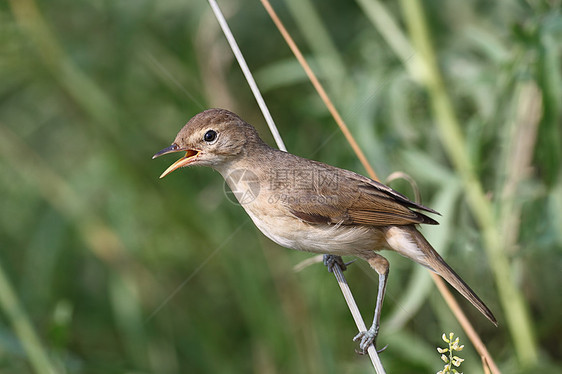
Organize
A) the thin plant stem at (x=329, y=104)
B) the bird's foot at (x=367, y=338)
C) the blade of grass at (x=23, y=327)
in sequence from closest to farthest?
the thin plant stem at (x=329, y=104), the bird's foot at (x=367, y=338), the blade of grass at (x=23, y=327)

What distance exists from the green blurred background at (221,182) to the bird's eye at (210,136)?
2.96 ft

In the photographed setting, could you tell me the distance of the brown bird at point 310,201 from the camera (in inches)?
113

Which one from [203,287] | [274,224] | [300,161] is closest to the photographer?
[274,224]

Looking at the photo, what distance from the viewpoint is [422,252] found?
297 cm

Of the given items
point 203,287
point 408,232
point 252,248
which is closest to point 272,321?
point 252,248

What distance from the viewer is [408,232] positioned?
3.07 m

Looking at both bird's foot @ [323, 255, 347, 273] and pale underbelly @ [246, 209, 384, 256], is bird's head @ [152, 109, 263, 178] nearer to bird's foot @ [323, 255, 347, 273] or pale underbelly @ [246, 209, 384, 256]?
pale underbelly @ [246, 209, 384, 256]

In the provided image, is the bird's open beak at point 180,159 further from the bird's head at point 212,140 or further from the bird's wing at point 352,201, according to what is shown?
the bird's wing at point 352,201

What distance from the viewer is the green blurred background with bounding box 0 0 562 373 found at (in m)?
3.49

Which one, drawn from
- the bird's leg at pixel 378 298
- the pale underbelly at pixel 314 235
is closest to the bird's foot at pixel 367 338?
the bird's leg at pixel 378 298

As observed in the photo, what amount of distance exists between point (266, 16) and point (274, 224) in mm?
3008

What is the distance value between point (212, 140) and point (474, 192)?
147cm

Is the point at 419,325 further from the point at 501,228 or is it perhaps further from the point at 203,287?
the point at 203,287

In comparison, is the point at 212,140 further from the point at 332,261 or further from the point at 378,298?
the point at 378,298
